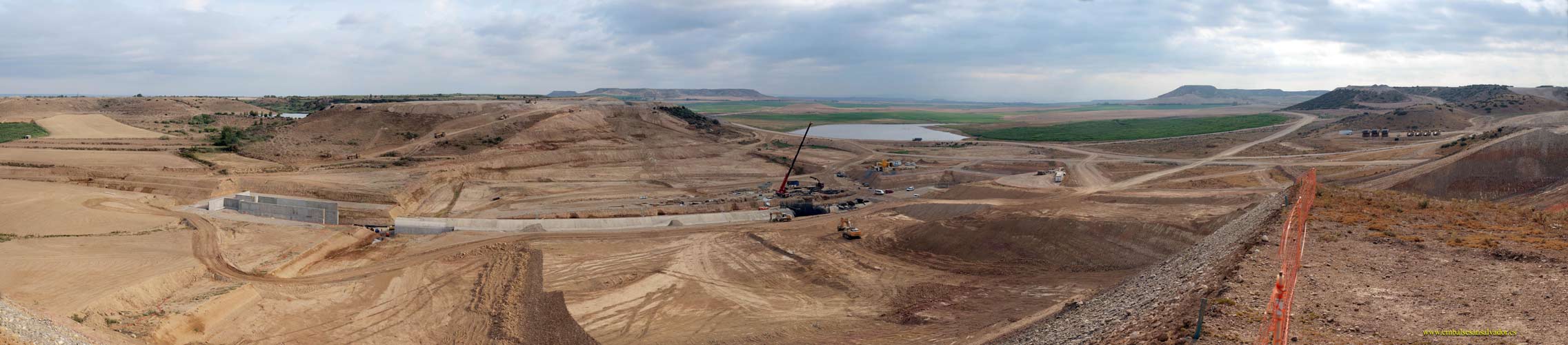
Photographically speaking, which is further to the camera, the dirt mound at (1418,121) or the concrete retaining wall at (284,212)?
the dirt mound at (1418,121)

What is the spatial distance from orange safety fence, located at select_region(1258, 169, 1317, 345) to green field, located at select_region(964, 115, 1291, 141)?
3465 inches

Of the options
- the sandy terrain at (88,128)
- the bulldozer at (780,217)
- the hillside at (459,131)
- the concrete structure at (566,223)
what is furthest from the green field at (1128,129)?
the sandy terrain at (88,128)

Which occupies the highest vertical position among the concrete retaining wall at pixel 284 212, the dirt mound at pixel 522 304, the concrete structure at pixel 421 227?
the concrete retaining wall at pixel 284 212

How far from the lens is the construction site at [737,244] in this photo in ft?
63.0

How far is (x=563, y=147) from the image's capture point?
7994cm

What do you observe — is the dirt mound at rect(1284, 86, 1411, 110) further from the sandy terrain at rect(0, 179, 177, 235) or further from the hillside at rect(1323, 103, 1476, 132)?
the sandy terrain at rect(0, 179, 177, 235)

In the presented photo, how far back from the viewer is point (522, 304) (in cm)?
2897

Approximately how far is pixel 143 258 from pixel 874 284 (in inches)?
1252

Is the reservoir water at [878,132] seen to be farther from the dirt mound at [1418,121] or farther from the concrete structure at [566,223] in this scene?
the concrete structure at [566,223]

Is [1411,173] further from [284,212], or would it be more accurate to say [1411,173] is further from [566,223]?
[284,212]

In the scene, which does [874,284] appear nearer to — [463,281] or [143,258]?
[463,281]

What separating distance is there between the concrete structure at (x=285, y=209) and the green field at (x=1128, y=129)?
314 ft

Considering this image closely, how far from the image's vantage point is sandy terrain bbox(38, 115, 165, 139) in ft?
253

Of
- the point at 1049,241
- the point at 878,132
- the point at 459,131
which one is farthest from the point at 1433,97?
the point at 459,131
